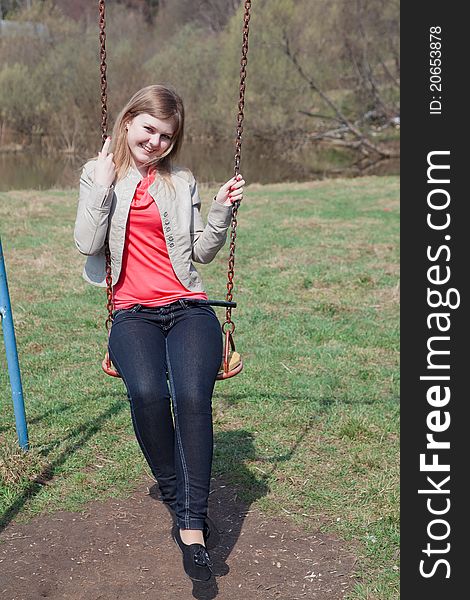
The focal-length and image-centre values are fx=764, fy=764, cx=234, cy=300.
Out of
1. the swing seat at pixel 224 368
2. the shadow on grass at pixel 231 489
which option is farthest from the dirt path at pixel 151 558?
the swing seat at pixel 224 368

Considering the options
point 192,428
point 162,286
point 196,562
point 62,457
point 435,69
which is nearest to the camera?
point 196,562

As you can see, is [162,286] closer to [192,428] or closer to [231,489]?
[192,428]

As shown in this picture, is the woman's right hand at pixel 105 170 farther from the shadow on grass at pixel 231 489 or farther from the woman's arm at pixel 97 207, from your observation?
the shadow on grass at pixel 231 489

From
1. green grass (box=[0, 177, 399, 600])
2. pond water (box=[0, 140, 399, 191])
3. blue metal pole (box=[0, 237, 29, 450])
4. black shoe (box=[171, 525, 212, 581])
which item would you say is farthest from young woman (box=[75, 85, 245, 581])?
pond water (box=[0, 140, 399, 191])

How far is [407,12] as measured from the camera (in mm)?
11320

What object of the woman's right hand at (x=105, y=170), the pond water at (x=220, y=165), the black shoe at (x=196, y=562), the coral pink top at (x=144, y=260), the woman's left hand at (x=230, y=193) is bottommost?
the black shoe at (x=196, y=562)

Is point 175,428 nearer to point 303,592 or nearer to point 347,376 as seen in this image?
point 303,592

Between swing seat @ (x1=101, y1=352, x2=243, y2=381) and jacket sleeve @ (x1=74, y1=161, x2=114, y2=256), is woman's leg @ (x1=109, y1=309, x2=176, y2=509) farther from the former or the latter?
jacket sleeve @ (x1=74, y1=161, x2=114, y2=256)

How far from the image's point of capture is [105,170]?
9.39 ft

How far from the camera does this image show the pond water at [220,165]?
17780 mm

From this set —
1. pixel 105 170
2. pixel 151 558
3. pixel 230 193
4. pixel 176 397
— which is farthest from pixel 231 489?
pixel 105 170

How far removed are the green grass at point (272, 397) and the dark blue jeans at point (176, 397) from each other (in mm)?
668

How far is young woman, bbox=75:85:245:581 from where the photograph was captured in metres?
2.63

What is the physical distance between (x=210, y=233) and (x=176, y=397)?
715mm
